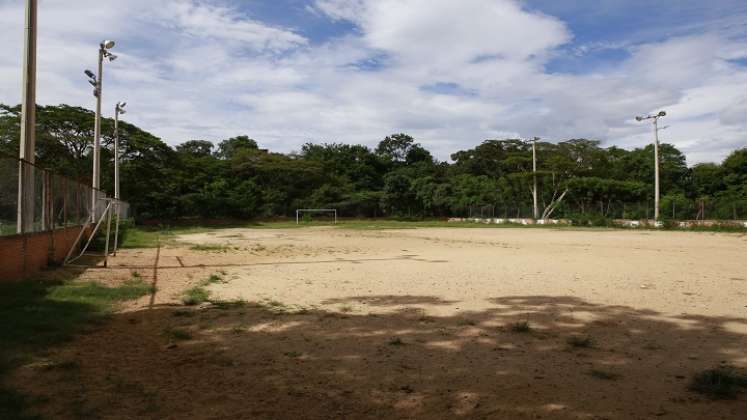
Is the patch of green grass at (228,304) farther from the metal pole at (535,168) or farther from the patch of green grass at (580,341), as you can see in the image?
the metal pole at (535,168)

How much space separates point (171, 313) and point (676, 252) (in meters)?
16.5

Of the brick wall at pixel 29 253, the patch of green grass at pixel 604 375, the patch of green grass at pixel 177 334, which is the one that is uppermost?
the brick wall at pixel 29 253

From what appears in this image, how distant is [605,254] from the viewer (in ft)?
56.8

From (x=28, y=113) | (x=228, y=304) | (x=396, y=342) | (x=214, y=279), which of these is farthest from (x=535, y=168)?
(x=396, y=342)

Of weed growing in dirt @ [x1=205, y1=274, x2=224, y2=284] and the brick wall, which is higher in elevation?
the brick wall

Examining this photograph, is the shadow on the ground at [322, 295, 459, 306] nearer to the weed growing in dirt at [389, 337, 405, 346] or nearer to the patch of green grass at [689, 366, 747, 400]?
the weed growing in dirt at [389, 337, 405, 346]

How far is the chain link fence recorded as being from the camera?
9.77 meters

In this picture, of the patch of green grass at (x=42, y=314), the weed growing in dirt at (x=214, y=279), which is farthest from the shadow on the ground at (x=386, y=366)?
the weed growing in dirt at (x=214, y=279)

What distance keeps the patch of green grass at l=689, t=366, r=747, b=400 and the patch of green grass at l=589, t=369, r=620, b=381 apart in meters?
0.55

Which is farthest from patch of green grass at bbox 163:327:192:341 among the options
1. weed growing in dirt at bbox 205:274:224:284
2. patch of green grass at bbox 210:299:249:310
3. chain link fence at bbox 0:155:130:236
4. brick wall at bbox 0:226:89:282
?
chain link fence at bbox 0:155:130:236

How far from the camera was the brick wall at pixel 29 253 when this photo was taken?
912cm

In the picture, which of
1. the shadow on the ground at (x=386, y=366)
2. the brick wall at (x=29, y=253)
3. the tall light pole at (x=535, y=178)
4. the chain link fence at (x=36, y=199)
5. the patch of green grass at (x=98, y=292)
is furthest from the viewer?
the tall light pole at (x=535, y=178)

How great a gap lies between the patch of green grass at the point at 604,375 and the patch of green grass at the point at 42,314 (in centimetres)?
418

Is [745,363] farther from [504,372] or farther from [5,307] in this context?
[5,307]
